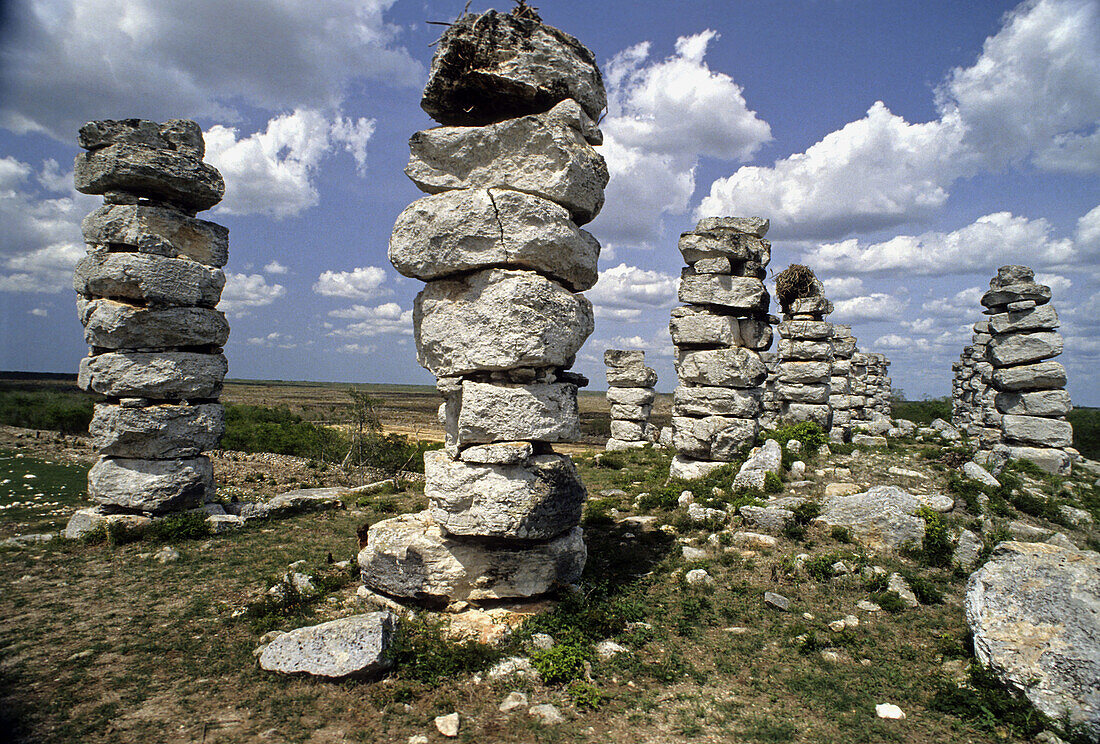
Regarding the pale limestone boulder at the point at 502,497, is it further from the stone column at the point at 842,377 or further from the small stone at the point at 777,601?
the stone column at the point at 842,377

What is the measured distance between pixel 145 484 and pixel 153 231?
4091 millimetres

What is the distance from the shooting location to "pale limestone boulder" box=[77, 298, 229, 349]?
875cm

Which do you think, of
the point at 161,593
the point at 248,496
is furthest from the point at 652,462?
the point at 161,593

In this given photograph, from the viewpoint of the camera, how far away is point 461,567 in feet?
18.1

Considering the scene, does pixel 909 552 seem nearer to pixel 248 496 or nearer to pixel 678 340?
pixel 678 340

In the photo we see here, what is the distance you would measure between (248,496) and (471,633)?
29.7 feet

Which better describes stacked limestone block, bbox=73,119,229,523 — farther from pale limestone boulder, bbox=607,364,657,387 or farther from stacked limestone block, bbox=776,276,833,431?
stacked limestone block, bbox=776,276,833,431

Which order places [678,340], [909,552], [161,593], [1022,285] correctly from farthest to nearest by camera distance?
1. [1022,285]
2. [678,340]
3. [909,552]
4. [161,593]

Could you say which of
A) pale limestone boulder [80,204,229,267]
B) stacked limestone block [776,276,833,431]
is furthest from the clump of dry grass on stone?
pale limestone boulder [80,204,229,267]

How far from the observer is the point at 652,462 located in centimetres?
1475

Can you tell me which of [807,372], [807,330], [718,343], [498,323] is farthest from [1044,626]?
[807,330]

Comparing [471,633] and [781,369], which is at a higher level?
[781,369]

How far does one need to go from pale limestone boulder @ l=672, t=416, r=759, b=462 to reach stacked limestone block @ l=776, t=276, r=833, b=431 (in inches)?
149

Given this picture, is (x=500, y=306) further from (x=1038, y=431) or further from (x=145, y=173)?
Result: (x=1038, y=431)
